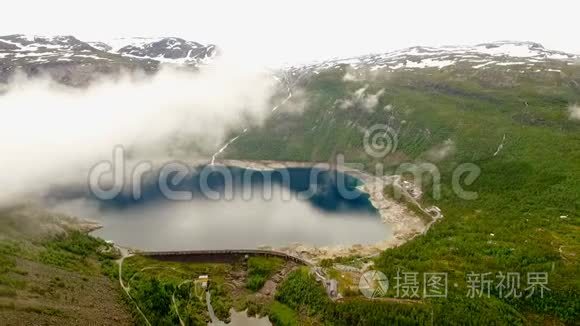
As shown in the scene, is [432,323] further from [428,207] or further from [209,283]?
[428,207]
